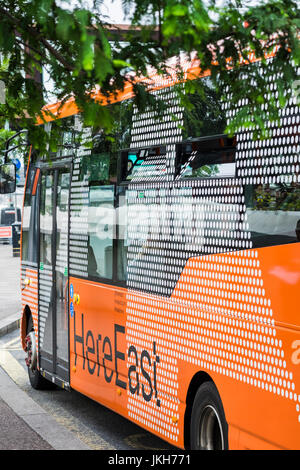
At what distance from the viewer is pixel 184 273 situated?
6.00 m

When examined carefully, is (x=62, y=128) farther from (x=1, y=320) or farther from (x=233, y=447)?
(x=1, y=320)

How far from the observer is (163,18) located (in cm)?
413

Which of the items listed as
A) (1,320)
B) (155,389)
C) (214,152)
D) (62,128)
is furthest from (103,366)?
(1,320)

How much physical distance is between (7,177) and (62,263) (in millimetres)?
1661

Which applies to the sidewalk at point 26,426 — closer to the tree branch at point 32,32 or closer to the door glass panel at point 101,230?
the door glass panel at point 101,230

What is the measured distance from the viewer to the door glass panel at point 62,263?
870cm

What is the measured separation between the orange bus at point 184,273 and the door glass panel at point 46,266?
26cm

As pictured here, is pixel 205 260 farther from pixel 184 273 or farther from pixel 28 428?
pixel 28 428

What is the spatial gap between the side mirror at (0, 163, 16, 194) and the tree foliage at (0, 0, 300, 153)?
4.16 meters

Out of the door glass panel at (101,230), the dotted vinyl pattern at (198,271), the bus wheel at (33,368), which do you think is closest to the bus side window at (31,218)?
the bus wheel at (33,368)

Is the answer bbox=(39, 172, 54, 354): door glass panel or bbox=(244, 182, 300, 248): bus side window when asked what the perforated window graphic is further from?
bbox=(39, 172, 54, 354): door glass panel

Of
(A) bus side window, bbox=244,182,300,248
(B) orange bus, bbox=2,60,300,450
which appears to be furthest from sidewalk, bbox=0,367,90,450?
(A) bus side window, bbox=244,182,300,248

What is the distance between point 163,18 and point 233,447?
2648 millimetres

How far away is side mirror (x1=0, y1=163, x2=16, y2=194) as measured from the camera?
9.95m
